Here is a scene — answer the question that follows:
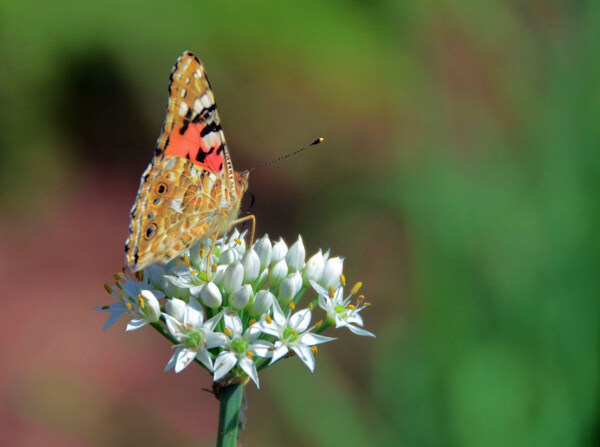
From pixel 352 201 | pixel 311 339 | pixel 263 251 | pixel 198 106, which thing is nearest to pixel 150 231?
pixel 263 251

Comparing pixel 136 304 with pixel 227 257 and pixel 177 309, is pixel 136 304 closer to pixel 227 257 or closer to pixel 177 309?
pixel 177 309

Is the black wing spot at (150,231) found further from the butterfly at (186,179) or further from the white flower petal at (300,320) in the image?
the white flower petal at (300,320)

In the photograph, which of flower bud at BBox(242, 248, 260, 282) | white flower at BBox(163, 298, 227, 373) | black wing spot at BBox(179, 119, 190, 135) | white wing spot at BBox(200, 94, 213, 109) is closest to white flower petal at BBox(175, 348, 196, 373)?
Result: white flower at BBox(163, 298, 227, 373)

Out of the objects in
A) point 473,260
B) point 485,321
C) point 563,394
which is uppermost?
point 473,260

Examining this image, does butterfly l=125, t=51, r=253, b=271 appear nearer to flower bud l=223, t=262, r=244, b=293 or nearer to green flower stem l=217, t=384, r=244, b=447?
flower bud l=223, t=262, r=244, b=293

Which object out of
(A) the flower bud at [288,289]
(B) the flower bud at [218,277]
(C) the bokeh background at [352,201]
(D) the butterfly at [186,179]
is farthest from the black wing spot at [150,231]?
(C) the bokeh background at [352,201]

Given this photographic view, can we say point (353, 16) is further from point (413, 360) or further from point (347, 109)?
point (413, 360)

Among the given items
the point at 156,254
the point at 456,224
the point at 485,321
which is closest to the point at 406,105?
the point at 456,224
